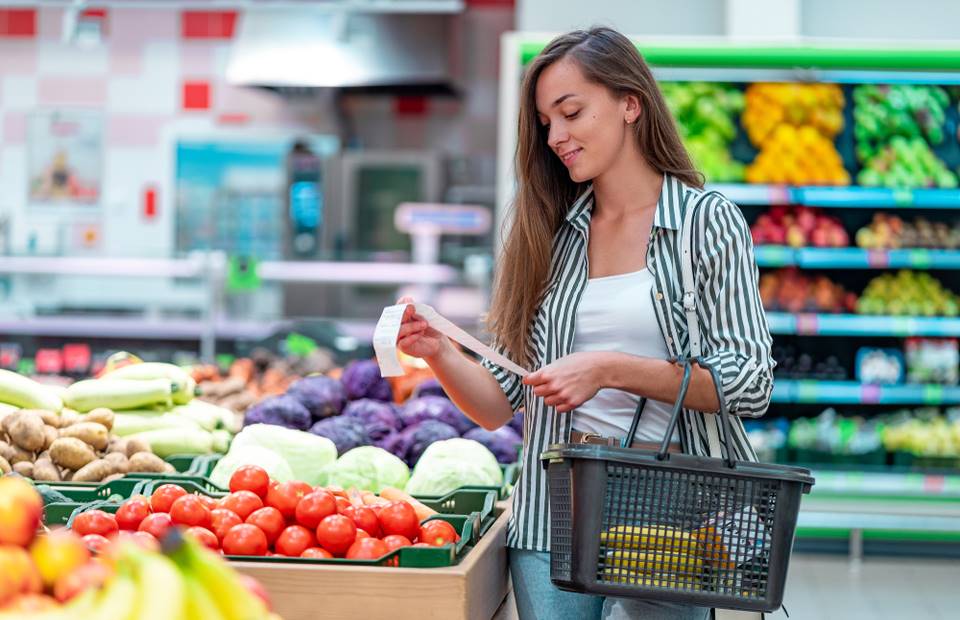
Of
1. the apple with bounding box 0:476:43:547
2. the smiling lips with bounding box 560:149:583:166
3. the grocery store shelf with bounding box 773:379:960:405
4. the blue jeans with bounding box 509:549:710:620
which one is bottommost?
the grocery store shelf with bounding box 773:379:960:405

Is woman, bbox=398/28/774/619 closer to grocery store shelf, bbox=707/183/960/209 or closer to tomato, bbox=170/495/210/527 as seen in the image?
tomato, bbox=170/495/210/527

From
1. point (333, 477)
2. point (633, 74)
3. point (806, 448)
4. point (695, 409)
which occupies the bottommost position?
point (806, 448)

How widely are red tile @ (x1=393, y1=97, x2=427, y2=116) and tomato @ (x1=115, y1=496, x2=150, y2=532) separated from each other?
7.89m

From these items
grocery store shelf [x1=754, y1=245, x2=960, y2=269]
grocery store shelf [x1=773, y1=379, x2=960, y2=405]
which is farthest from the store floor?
grocery store shelf [x1=754, y1=245, x2=960, y2=269]

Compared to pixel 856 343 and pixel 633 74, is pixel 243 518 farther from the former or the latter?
pixel 856 343

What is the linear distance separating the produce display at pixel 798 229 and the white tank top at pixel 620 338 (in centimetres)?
407

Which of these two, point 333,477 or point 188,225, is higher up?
point 188,225

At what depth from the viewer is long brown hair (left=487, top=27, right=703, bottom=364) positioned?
2148 millimetres

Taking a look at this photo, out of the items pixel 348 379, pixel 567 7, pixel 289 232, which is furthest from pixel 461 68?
pixel 348 379

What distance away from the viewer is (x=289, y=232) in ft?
29.5

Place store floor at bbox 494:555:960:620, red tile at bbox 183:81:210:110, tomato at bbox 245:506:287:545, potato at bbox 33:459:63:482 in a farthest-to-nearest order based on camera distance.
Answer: red tile at bbox 183:81:210:110 < store floor at bbox 494:555:960:620 < potato at bbox 33:459:63:482 < tomato at bbox 245:506:287:545

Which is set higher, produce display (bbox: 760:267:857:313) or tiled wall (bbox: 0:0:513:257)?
tiled wall (bbox: 0:0:513:257)

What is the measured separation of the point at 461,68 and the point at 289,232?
201 cm

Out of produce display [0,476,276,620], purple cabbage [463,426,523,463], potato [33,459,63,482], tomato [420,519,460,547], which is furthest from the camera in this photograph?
purple cabbage [463,426,523,463]
